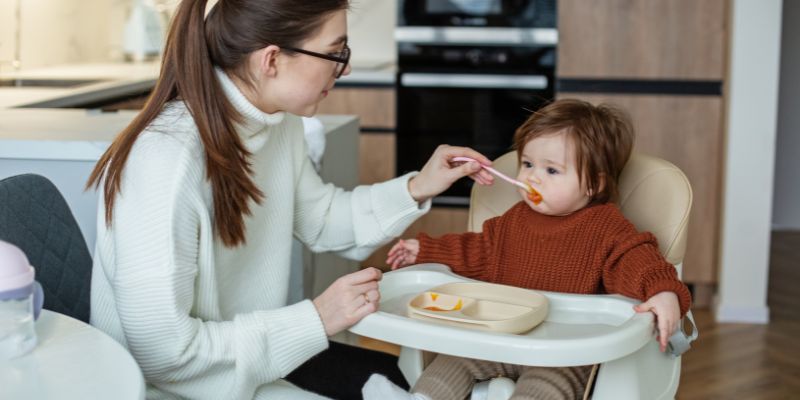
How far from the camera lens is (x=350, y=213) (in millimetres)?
1773

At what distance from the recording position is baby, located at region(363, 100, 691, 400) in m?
1.67

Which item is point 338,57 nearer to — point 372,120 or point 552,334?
point 552,334

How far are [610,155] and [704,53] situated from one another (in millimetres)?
2045

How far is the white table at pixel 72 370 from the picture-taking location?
0.97 meters

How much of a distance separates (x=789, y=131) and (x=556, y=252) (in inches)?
145

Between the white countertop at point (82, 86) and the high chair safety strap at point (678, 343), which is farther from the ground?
the white countertop at point (82, 86)

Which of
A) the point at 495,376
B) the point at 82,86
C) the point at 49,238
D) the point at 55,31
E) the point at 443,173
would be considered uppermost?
the point at 55,31

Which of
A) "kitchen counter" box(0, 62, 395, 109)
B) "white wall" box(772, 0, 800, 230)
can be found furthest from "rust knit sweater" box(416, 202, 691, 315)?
"white wall" box(772, 0, 800, 230)

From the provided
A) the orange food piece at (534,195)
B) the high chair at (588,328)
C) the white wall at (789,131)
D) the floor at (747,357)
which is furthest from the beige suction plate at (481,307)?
the white wall at (789,131)

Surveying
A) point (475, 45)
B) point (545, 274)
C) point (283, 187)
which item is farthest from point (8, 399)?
point (475, 45)

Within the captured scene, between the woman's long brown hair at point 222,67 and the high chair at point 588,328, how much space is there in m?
0.26

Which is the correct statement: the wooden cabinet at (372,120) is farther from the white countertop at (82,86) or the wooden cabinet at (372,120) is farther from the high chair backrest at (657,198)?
the high chair backrest at (657,198)

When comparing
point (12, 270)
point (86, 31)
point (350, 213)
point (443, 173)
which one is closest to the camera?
point (12, 270)

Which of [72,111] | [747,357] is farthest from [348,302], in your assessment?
[747,357]
